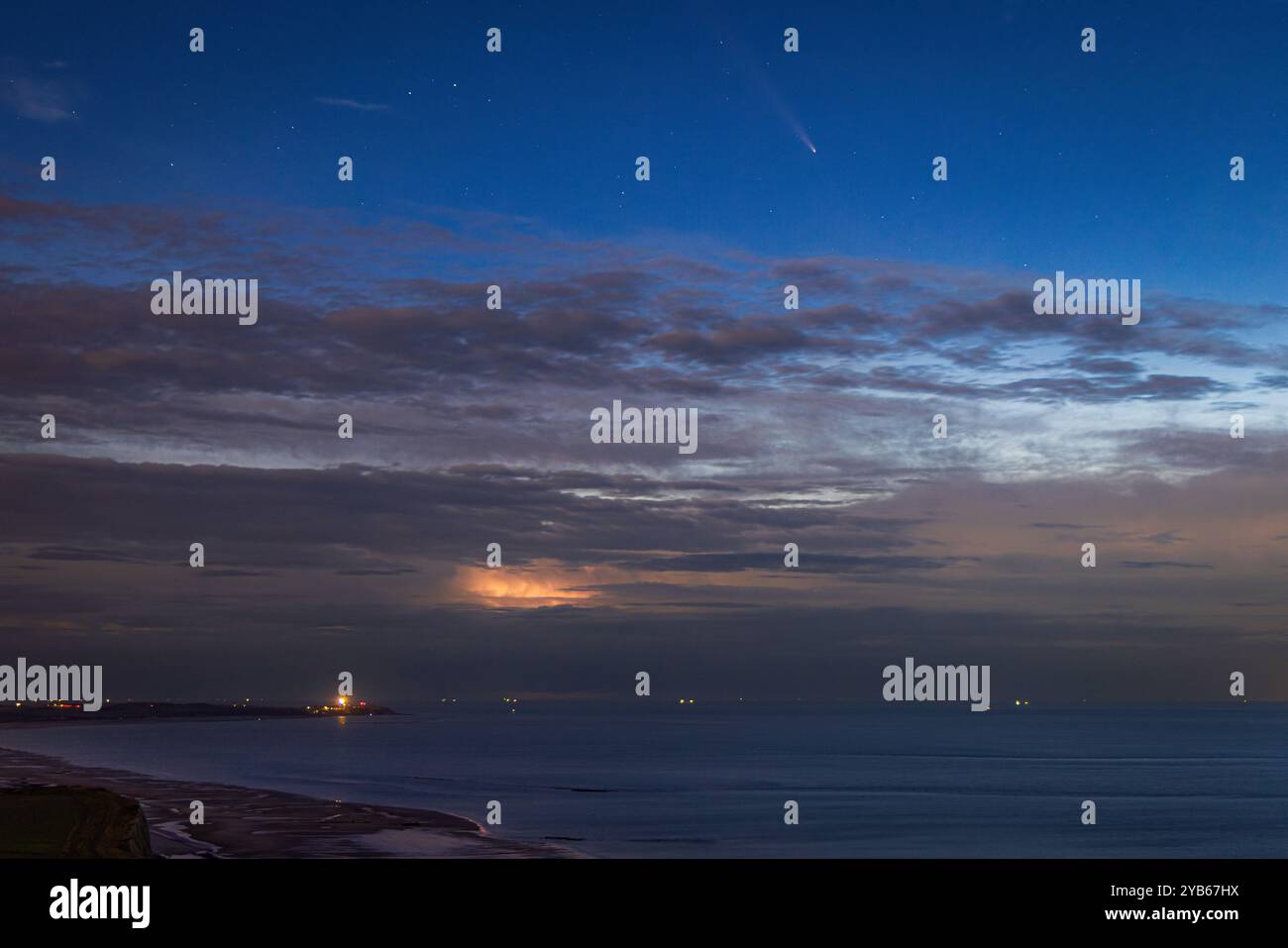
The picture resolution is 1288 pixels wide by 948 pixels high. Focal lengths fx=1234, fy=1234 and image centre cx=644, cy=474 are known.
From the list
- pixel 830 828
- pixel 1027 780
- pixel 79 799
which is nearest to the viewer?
pixel 79 799

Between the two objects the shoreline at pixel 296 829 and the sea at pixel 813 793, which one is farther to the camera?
the sea at pixel 813 793

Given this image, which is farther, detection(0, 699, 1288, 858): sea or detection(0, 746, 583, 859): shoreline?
detection(0, 699, 1288, 858): sea

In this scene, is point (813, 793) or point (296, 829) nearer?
point (296, 829)
